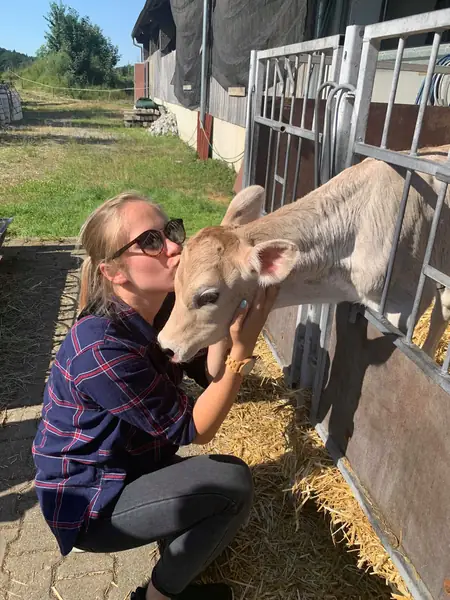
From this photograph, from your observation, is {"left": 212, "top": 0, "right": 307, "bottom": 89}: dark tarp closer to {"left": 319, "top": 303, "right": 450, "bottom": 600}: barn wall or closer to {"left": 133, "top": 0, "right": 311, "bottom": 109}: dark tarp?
{"left": 133, "top": 0, "right": 311, "bottom": 109}: dark tarp

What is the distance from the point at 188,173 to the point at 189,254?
10947 millimetres

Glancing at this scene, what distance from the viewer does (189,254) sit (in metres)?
2.23

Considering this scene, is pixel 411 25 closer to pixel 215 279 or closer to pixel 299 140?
pixel 215 279

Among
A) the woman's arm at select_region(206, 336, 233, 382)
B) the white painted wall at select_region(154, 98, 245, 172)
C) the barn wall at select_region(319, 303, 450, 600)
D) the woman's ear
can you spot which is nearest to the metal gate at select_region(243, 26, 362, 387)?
the barn wall at select_region(319, 303, 450, 600)

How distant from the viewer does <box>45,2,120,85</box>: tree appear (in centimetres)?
5000

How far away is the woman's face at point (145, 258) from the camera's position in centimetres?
207

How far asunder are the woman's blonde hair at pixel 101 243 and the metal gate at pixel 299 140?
1130 millimetres

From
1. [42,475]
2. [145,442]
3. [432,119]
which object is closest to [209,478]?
[145,442]

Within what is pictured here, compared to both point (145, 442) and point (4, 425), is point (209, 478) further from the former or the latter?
point (4, 425)

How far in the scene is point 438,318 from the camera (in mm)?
3086

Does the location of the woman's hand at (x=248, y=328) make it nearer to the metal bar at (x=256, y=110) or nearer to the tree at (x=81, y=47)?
the metal bar at (x=256, y=110)

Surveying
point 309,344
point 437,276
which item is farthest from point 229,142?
point 437,276

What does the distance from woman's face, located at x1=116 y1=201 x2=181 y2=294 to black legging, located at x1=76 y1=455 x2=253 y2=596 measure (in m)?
0.79

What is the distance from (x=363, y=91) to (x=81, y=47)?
58.6 metres
